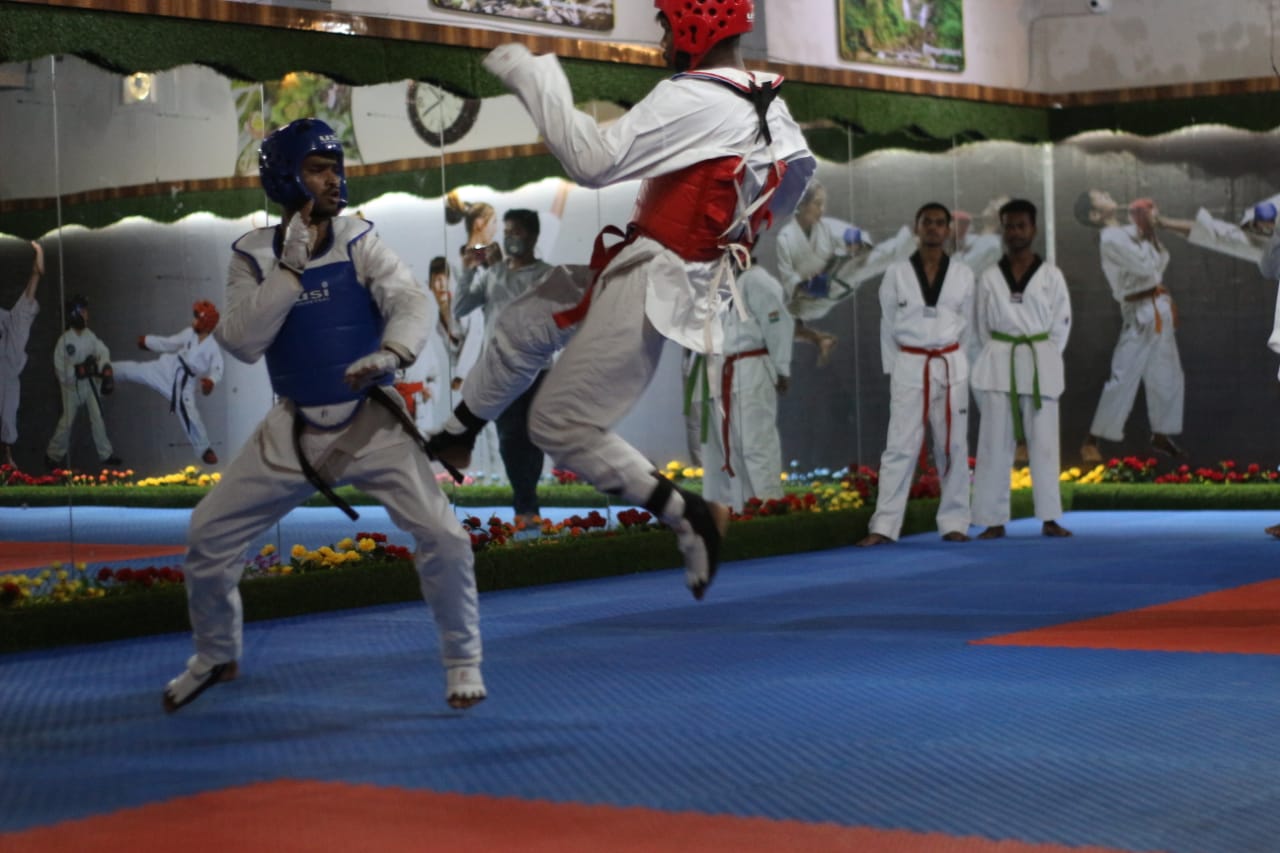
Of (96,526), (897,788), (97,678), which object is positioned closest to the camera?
(897,788)

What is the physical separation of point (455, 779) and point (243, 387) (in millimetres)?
3598

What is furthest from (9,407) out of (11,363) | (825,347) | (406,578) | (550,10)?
(825,347)

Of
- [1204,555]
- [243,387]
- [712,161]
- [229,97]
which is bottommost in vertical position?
[1204,555]

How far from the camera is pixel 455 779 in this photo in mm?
3570

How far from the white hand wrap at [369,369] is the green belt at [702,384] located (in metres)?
4.43

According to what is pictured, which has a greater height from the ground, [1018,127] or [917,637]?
[1018,127]

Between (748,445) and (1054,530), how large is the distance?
1.78 metres

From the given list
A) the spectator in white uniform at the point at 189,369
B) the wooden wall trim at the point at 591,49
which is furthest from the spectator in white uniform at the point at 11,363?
the wooden wall trim at the point at 591,49

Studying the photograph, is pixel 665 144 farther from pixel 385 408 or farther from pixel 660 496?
pixel 385 408

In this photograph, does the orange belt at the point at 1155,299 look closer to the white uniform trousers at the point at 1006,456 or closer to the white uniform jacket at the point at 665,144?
the white uniform trousers at the point at 1006,456

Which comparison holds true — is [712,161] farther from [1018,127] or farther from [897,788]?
[1018,127]

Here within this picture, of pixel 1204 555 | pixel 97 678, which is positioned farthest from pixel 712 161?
pixel 1204 555

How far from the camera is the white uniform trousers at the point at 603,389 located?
12.6 feet

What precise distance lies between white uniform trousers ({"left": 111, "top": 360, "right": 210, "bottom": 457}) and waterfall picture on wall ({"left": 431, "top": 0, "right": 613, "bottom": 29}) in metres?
2.26
